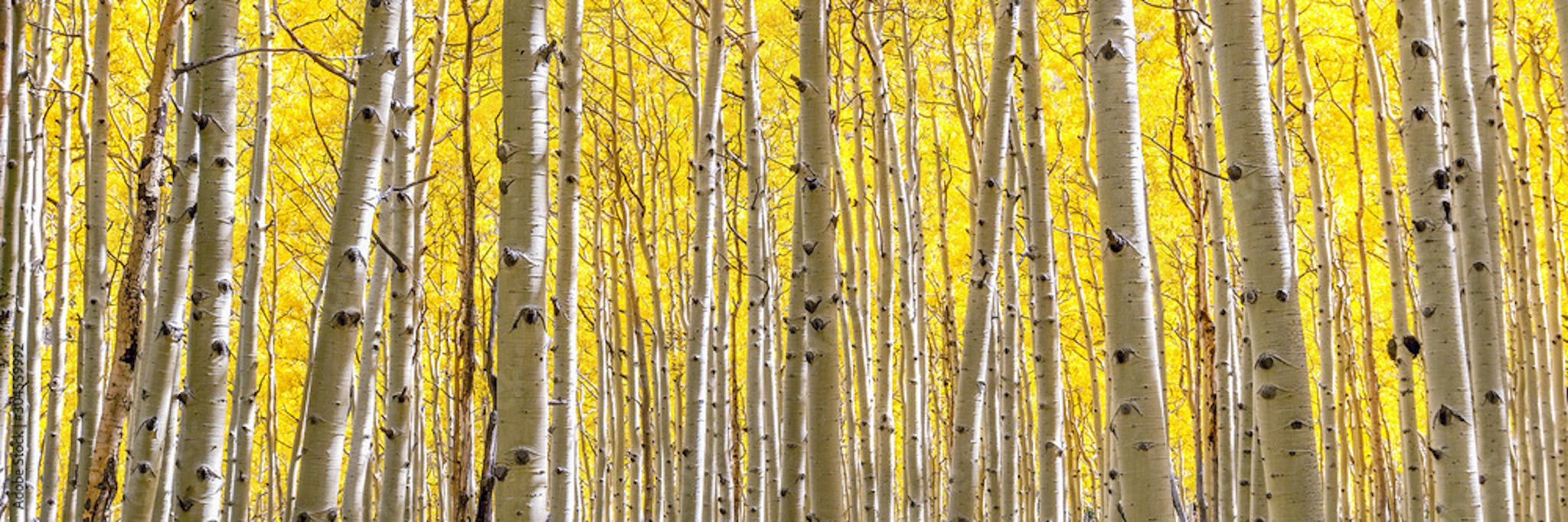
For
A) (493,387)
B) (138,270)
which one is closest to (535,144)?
(493,387)

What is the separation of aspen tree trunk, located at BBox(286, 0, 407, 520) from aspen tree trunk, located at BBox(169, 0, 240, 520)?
0.19 m

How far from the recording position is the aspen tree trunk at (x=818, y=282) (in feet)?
10.8

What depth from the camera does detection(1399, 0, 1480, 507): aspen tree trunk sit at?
3074mm

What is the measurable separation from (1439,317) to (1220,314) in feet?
7.90

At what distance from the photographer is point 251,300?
4617mm

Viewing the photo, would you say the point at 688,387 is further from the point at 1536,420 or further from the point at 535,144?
the point at 1536,420

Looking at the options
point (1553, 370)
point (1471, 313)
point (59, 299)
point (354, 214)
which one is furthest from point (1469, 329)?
point (59, 299)

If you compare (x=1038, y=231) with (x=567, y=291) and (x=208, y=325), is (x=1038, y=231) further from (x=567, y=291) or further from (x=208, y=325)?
(x=208, y=325)

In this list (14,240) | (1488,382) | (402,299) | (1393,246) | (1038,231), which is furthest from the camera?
(1393,246)

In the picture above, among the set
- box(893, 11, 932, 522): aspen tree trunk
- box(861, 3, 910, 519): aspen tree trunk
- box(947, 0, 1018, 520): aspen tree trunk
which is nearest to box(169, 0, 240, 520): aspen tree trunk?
box(947, 0, 1018, 520): aspen tree trunk

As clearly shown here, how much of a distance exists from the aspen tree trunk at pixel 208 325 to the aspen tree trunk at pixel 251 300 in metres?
1.22

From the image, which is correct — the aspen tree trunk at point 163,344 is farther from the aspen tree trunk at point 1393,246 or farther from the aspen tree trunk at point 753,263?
the aspen tree trunk at point 1393,246

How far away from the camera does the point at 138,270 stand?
8.43 feet

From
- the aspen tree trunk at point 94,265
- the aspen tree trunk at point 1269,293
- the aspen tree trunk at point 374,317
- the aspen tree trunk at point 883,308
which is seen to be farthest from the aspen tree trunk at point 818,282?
the aspen tree trunk at point 94,265
